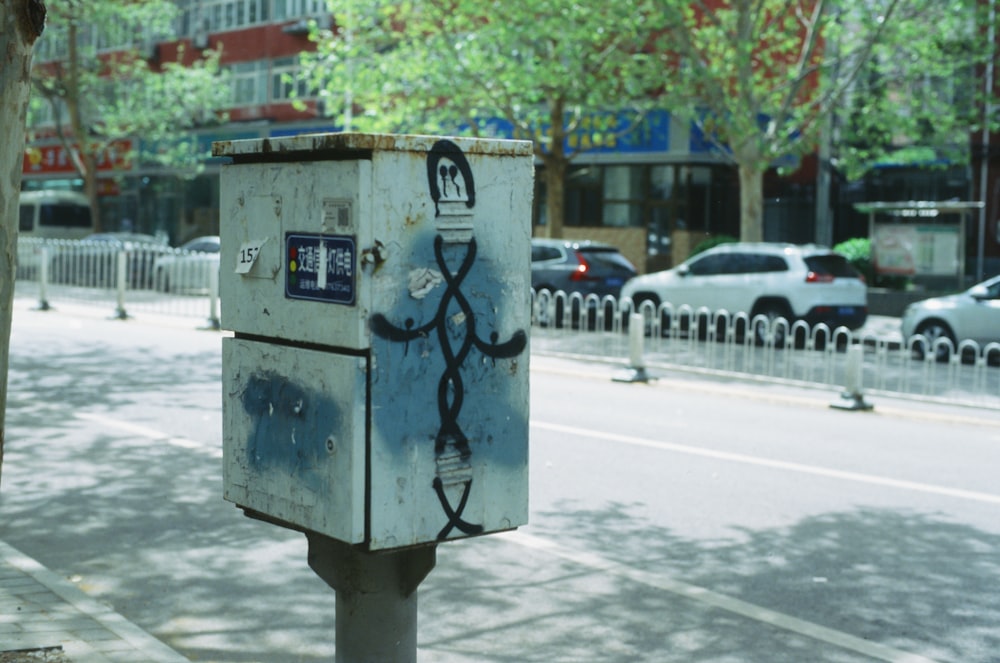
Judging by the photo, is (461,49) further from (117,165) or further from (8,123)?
(117,165)

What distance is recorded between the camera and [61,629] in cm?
538

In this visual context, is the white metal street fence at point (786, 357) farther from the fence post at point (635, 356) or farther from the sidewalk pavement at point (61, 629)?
the sidewalk pavement at point (61, 629)

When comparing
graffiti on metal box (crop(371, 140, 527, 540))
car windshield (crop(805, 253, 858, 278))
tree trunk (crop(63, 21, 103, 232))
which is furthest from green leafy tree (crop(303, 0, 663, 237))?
graffiti on metal box (crop(371, 140, 527, 540))

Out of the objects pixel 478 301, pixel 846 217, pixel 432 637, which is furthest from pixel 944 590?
pixel 846 217

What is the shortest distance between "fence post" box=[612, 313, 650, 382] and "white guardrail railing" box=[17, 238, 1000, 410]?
0.02 meters

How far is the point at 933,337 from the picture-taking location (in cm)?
1948

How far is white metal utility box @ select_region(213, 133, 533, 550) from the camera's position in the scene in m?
3.37

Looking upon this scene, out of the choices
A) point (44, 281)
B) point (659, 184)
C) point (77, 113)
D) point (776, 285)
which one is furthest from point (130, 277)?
point (77, 113)

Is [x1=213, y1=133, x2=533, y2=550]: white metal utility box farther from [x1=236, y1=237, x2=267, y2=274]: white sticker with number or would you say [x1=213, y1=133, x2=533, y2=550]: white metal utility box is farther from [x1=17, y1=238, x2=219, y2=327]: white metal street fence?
[x1=17, y1=238, x2=219, y2=327]: white metal street fence

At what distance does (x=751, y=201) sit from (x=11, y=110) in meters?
20.6

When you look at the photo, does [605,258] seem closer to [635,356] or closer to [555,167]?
[555,167]

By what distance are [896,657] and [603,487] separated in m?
3.56

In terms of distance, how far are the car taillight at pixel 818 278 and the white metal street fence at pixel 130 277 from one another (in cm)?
955

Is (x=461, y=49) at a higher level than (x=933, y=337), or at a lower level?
higher
